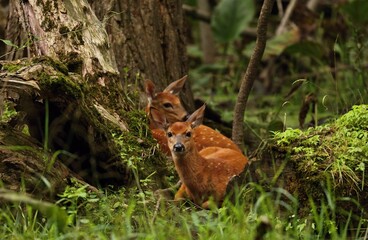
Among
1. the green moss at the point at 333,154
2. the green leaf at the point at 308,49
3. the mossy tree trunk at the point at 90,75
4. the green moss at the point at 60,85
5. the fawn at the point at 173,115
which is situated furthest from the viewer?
the green leaf at the point at 308,49

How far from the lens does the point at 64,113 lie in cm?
601

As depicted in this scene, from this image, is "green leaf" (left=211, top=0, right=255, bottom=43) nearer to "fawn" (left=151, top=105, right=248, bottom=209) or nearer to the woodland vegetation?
the woodland vegetation

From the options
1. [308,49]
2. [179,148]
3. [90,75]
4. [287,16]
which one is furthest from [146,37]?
[287,16]

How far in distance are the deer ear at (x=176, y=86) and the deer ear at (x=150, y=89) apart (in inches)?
7.1

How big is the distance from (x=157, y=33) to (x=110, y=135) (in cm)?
237

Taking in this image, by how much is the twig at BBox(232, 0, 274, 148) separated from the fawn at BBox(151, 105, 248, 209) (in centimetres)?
61

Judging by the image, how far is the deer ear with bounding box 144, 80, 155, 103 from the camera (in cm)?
843

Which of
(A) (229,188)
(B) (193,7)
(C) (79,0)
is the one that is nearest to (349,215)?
(A) (229,188)

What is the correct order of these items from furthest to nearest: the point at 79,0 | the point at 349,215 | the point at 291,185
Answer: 1. the point at 79,0
2. the point at 291,185
3. the point at 349,215

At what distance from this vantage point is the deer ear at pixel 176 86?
866 cm

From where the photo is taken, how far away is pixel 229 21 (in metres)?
13.1

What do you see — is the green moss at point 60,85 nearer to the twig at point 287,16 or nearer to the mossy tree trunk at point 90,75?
the mossy tree trunk at point 90,75

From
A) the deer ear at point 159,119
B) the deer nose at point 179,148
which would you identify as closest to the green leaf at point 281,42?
the deer ear at point 159,119

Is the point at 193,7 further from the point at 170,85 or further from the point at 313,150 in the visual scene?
the point at 313,150
